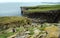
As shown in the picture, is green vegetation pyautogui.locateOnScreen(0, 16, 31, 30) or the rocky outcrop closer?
green vegetation pyautogui.locateOnScreen(0, 16, 31, 30)

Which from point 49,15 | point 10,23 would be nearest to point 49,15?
point 49,15

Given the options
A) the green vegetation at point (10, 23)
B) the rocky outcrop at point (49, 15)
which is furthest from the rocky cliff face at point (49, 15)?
the green vegetation at point (10, 23)

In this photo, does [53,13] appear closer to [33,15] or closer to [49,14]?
[49,14]

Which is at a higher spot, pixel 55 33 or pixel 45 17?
pixel 55 33

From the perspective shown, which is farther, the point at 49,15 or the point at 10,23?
the point at 49,15

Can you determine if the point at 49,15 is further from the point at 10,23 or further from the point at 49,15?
the point at 10,23

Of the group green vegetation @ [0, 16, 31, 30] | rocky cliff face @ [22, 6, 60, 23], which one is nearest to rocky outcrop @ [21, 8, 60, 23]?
rocky cliff face @ [22, 6, 60, 23]

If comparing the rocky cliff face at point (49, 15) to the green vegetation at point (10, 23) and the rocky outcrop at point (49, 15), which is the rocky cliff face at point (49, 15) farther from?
the green vegetation at point (10, 23)

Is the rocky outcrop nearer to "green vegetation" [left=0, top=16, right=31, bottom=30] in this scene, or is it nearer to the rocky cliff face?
the rocky cliff face

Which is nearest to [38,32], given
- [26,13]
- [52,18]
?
[52,18]

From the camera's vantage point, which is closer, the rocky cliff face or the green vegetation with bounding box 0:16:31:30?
the green vegetation with bounding box 0:16:31:30

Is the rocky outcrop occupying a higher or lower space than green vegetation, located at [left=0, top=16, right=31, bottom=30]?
lower

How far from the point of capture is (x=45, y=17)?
1474cm

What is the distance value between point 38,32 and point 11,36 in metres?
0.83
